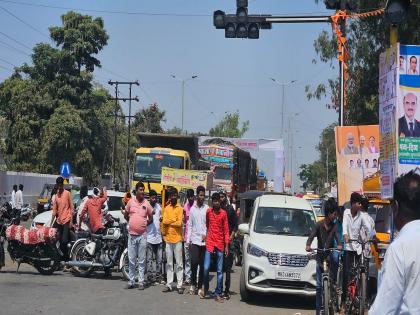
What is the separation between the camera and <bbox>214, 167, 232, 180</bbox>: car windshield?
34.3 meters

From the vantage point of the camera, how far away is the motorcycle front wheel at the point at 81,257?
1330 cm

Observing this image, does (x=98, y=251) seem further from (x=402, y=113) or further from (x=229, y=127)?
(x=229, y=127)

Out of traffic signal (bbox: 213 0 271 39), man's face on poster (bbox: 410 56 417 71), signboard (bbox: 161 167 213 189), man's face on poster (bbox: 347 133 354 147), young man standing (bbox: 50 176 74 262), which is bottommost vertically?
young man standing (bbox: 50 176 74 262)

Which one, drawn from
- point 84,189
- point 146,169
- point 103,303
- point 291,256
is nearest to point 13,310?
point 103,303

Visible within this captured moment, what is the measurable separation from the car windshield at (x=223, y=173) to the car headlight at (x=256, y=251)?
22.7 m

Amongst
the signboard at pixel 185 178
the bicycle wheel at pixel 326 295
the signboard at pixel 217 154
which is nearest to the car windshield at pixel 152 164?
the signboard at pixel 217 154

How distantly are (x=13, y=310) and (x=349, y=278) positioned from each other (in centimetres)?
502

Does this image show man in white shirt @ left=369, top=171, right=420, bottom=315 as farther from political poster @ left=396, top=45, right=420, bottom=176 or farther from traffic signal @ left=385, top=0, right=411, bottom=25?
traffic signal @ left=385, top=0, right=411, bottom=25

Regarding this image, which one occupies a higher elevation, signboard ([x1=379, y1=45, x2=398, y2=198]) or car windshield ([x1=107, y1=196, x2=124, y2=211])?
signboard ([x1=379, y1=45, x2=398, y2=198])

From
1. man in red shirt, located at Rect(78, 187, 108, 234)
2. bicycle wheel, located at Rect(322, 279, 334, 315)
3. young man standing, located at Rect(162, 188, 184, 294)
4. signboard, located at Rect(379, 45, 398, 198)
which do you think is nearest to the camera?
signboard, located at Rect(379, 45, 398, 198)

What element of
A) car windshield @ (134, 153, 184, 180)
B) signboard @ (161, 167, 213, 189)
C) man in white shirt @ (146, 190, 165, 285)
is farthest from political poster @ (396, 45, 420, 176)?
car windshield @ (134, 153, 184, 180)

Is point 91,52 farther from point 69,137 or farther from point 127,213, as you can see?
point 127,213

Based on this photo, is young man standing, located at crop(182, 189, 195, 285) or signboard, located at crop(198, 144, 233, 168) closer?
young man standing, located at crop(182, 189, 195, 285)

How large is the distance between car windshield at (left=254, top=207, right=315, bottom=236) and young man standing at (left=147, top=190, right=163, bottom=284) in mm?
2144
